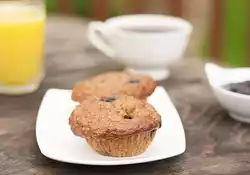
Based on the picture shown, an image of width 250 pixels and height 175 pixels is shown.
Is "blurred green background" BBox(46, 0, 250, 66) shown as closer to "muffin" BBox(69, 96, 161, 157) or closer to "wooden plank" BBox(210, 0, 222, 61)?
"wooden plank" BBox(210, 0, 222, 61)

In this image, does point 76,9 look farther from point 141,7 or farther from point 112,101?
point 112,101

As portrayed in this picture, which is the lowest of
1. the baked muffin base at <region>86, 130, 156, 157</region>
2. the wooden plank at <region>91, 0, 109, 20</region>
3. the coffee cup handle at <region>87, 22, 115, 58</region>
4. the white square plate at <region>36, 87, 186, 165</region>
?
the wooden plank at <region>91, 0, 109, 20</region>

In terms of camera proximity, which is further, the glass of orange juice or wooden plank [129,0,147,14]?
wooden plank [129,0,147,14]

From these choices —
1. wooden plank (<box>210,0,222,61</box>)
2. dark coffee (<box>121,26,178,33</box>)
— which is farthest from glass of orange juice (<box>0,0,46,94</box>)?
wooden plank (<box>210,0,222,61</box>)

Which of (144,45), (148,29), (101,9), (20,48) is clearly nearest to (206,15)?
(101,9)

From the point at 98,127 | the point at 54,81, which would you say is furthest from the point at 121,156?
the point at 54,81

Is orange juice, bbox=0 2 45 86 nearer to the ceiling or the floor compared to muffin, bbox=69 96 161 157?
nearer to the floor
